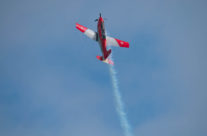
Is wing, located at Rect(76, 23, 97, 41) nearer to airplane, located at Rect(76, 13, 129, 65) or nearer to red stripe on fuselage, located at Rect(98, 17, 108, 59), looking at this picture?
airplane, located at Rect(76, 13, 129, 65)

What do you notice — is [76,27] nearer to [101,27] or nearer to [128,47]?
[101,27]

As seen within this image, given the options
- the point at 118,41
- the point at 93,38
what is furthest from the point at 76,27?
the point at 118,41

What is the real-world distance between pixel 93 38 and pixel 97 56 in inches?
152

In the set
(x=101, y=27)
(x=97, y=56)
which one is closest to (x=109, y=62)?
(x=97, y=56)

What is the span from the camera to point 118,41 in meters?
72.1

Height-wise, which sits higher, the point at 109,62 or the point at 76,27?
the point at 76,27

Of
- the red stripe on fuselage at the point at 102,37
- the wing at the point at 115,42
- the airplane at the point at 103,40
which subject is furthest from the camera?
the wing at the point at 115,42

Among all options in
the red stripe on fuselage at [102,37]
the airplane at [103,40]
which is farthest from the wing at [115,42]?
the red stripe on fuselage at [102,37]

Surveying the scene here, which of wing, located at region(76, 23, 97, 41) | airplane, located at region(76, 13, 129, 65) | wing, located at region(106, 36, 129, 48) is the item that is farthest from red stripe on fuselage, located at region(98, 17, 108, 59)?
wing, located at region(76, 23, 97, 41)

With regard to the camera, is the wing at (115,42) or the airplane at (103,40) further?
the wing at (115,42)

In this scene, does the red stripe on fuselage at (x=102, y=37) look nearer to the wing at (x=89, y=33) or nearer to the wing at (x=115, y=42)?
the wing at (x=115, y=42)

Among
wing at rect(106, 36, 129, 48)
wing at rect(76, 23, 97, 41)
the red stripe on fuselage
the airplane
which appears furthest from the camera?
wing at rect(106, 36, 129, 48)

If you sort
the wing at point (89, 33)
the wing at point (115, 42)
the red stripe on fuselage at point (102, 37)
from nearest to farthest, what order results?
the red stripe on fuselage at point (102, 37) < the wing at point (89, 33) < the wing at point (115, 42)

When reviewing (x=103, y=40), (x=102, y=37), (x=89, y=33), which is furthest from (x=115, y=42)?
(x=89, y=33)
